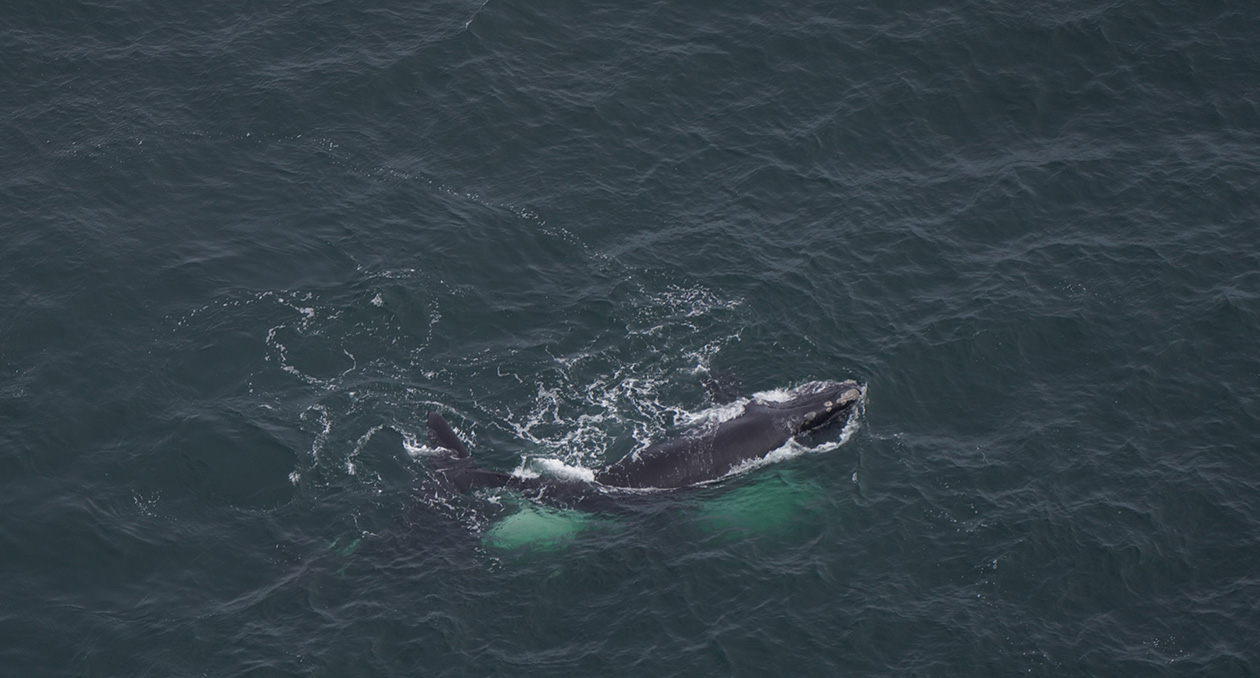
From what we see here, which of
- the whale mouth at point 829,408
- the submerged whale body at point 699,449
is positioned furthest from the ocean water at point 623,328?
the whale mouth at point 829,408

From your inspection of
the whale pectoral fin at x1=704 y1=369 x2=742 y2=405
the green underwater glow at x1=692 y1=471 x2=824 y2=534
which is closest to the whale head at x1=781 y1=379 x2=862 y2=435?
the green underwater glow at x1=692 y1=471 x2=824 y2=534

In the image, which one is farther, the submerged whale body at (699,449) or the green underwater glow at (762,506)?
the submerged whale body at (699,449)

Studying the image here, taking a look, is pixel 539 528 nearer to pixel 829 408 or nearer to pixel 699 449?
pixel 699 449

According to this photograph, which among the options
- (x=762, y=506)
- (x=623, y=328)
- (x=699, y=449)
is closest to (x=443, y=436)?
(x=623, y=328)

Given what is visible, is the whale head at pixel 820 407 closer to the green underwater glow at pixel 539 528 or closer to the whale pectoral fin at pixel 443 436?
the green underwater glow at pixel 539 528

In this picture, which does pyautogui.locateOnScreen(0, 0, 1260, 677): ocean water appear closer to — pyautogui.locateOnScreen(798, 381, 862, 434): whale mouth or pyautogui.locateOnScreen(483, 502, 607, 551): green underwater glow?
pyautogui.locateOnScreen(483, 502, 607, 551): green underwater glow

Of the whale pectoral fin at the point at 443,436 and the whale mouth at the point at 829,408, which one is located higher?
the whale mouth at the point at 829,408
